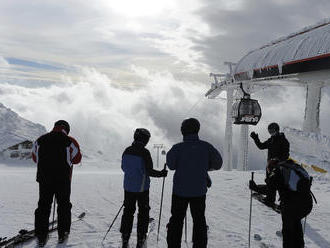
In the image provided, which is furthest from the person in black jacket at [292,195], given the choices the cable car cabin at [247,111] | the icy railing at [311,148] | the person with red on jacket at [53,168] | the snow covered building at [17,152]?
the snow covered building at [17,152]

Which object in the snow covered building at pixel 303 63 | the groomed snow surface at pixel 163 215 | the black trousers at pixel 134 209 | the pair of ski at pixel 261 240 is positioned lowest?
the groomed snow surface at pixel 163 215

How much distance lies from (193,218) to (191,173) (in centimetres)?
64

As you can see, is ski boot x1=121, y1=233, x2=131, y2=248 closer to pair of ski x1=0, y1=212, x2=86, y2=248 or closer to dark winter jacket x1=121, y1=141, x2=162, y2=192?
dark winter jacket x1=121, y1=141, x2=162, y2=192

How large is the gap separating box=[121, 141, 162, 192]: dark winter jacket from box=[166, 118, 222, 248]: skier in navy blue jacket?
565mm

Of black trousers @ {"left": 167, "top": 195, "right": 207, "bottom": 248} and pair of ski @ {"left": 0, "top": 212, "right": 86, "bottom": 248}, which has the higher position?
black trousers @ {"left": 167, "top": 195, "right": 207, "bottom": 248}

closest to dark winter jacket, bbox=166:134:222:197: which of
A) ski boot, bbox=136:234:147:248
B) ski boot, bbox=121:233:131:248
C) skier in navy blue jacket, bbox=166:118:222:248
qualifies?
skier in navy blue jacket, bbox=166:118:222:248

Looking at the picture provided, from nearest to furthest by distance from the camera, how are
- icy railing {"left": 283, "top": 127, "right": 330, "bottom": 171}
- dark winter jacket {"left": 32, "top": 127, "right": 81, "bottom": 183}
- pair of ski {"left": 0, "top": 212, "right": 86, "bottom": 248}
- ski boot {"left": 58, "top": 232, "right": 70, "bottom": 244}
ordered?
pair of ski {"left": 0, "top": 212, "right": 86, "bottom": 248}, dark winter jacket {"left": 32, "top": 127, "right": 81, "bottom": 183}, ski boot {"left": 58, "top": 232, "right": 70, "bottom": 244}, icy railing {"left": 283, "top": 127, "right": 330, "bottom": 171}

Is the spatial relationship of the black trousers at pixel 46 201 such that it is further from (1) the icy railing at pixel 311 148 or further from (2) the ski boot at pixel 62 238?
(1) the icy railing at pixel 311 148

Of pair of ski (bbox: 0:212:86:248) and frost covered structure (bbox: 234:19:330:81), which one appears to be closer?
pair of ski (bbox: 0:212:86:248)

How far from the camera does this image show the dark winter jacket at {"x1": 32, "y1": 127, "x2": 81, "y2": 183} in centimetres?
498

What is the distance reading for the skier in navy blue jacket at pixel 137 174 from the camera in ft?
16.1

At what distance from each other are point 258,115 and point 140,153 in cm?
786

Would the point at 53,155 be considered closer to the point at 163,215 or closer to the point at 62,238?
the point at 62,238

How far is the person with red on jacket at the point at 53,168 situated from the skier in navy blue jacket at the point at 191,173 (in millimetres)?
1660
